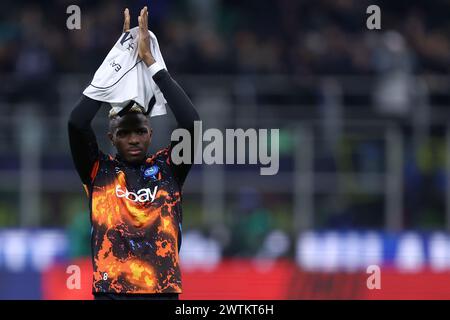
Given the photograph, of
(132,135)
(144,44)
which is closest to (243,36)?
(144,44)

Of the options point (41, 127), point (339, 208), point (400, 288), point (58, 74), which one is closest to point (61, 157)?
point (41, 127)

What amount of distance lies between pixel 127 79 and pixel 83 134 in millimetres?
361

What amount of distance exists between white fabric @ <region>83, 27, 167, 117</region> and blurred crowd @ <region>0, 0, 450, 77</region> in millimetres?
9338

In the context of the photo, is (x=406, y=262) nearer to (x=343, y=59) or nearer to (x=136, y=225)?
(x=343, y=59)

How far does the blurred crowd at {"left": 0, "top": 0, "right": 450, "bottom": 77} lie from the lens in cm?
1625

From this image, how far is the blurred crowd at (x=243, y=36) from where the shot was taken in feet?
53.3

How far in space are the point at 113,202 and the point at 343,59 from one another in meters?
10.6

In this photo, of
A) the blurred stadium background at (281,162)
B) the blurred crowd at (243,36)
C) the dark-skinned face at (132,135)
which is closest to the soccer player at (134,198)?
the dark-skinned face at (132,135)

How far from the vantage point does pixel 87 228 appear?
13867 mm

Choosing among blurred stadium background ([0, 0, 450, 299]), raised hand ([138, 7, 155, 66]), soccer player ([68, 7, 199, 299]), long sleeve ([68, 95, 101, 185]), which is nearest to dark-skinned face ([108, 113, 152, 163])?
soccer player ([68, 7, 199, 299])

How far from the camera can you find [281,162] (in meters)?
14.7

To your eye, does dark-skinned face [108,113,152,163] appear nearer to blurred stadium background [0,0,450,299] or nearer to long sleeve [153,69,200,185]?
long sleeve [153,69,200,185]

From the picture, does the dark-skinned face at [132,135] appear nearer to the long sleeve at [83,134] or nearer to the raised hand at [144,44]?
the long sleeve at [83,134]

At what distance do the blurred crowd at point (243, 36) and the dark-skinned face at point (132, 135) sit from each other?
31.0 ft
